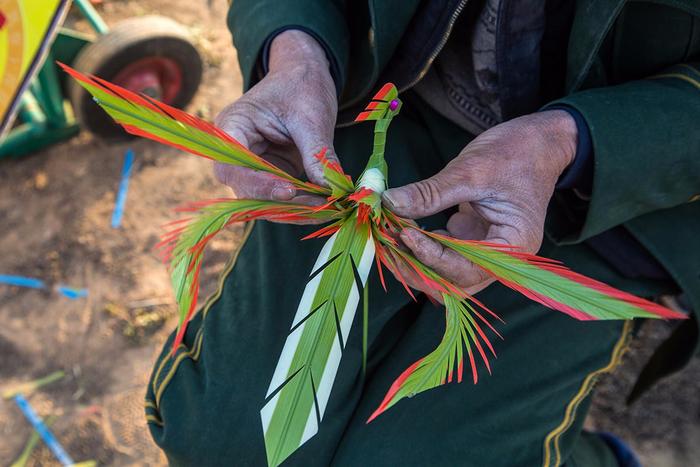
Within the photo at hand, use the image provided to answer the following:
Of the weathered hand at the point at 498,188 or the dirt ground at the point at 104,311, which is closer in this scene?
the weathered hand at the point at 498,188

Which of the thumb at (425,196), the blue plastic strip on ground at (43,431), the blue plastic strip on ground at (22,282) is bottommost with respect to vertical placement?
the blue plastic strip on ground at (43,431)

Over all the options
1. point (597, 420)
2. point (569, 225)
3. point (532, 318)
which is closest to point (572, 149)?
point (569, 225)

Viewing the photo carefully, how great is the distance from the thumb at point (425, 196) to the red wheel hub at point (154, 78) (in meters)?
1.38

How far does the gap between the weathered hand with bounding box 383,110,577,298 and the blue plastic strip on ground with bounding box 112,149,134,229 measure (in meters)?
1.26

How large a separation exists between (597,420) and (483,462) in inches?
30.2

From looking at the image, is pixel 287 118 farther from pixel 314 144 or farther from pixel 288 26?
pixel 288 26

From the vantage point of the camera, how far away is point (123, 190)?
1852mm

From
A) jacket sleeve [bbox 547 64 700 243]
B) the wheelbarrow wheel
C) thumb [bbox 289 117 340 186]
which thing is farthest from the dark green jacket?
the wheelbarrow wheel

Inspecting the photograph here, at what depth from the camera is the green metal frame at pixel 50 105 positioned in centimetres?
181

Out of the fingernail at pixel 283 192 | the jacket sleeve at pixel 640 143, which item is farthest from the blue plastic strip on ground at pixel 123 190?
the jacket sleeve at pixel 640 143

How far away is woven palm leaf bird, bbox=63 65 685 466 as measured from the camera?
0.62 m

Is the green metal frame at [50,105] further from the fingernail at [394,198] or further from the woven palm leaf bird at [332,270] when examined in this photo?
the fingernail at [394,198]

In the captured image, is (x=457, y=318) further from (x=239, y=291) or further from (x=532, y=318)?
(x=239, y=291)

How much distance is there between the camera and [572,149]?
0.79 m
